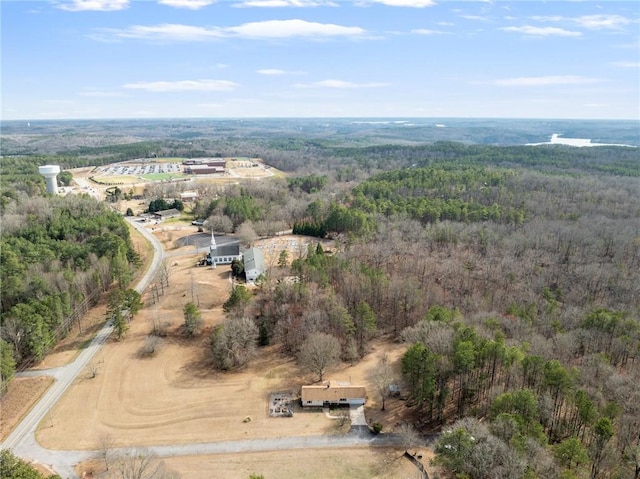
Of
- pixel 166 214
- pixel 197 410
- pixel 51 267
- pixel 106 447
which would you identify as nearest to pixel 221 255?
pixel 51 267

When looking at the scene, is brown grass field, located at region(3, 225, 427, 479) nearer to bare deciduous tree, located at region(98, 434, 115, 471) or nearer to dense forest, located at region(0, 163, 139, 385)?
bare deciduous tree, located at region(98, 434, 115, 471)

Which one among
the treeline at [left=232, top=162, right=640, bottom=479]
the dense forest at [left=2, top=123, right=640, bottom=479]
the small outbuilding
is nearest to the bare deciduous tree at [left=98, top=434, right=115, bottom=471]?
the dense forest at [left=2, top=123, right=640, bottom=479]

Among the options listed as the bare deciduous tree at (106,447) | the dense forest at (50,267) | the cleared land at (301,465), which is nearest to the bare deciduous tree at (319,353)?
the cleared land at (301,465)

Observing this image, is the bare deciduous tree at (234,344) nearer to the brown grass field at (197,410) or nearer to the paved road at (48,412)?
the brown grass field at (197,410)

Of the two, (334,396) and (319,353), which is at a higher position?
(319,353)

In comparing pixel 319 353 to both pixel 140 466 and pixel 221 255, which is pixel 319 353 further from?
pixel 221 255

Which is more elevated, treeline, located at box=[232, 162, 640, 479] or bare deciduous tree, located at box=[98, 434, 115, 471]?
treeline, located at box=[232, 162, 640, 479]

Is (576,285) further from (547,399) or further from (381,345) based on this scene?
(547,399)
